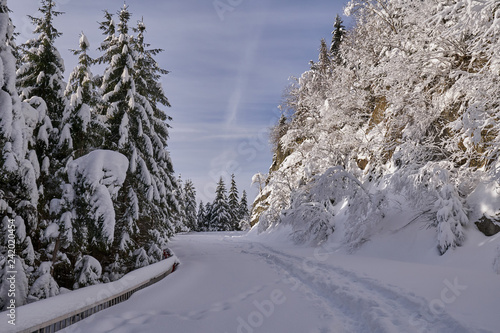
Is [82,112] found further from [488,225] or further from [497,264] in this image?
[488,225]

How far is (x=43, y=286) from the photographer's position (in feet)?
26.3

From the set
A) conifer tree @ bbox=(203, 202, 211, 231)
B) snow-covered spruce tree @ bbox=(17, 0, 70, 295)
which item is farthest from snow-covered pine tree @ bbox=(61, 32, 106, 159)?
conifer tree @ bbox=(203, 202, 211, 231)

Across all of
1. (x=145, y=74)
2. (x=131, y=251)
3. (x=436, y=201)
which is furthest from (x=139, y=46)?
(x=436, y=201)

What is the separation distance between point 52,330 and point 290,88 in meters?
32.2

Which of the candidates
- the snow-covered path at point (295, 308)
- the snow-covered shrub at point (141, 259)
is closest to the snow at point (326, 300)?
the snow-covered path at point (295, 308)

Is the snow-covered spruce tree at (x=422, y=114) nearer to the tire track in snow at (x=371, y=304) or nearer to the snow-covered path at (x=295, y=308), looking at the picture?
the tire track in snow at (x=371, y=304)

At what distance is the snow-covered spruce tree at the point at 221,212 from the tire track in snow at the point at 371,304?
53.1 metres

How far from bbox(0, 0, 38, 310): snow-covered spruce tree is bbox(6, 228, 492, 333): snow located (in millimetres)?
2577

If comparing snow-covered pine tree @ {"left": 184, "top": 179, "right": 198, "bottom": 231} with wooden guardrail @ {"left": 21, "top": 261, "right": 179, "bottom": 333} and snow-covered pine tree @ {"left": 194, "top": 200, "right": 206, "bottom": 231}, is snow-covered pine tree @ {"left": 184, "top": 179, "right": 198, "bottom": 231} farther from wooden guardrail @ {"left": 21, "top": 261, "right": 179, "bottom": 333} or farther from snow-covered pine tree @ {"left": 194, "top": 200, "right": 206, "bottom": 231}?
wooden guardrail @ {"left": 21, "top": 261, "right": 179, "bottom": 333}

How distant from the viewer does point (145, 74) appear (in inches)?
648

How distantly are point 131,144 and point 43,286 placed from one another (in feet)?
22.7

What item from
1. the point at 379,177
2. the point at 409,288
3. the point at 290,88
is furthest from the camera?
the point at 290,88

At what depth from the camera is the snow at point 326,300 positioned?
5090 mm

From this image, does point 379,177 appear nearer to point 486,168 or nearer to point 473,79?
point 486,168
